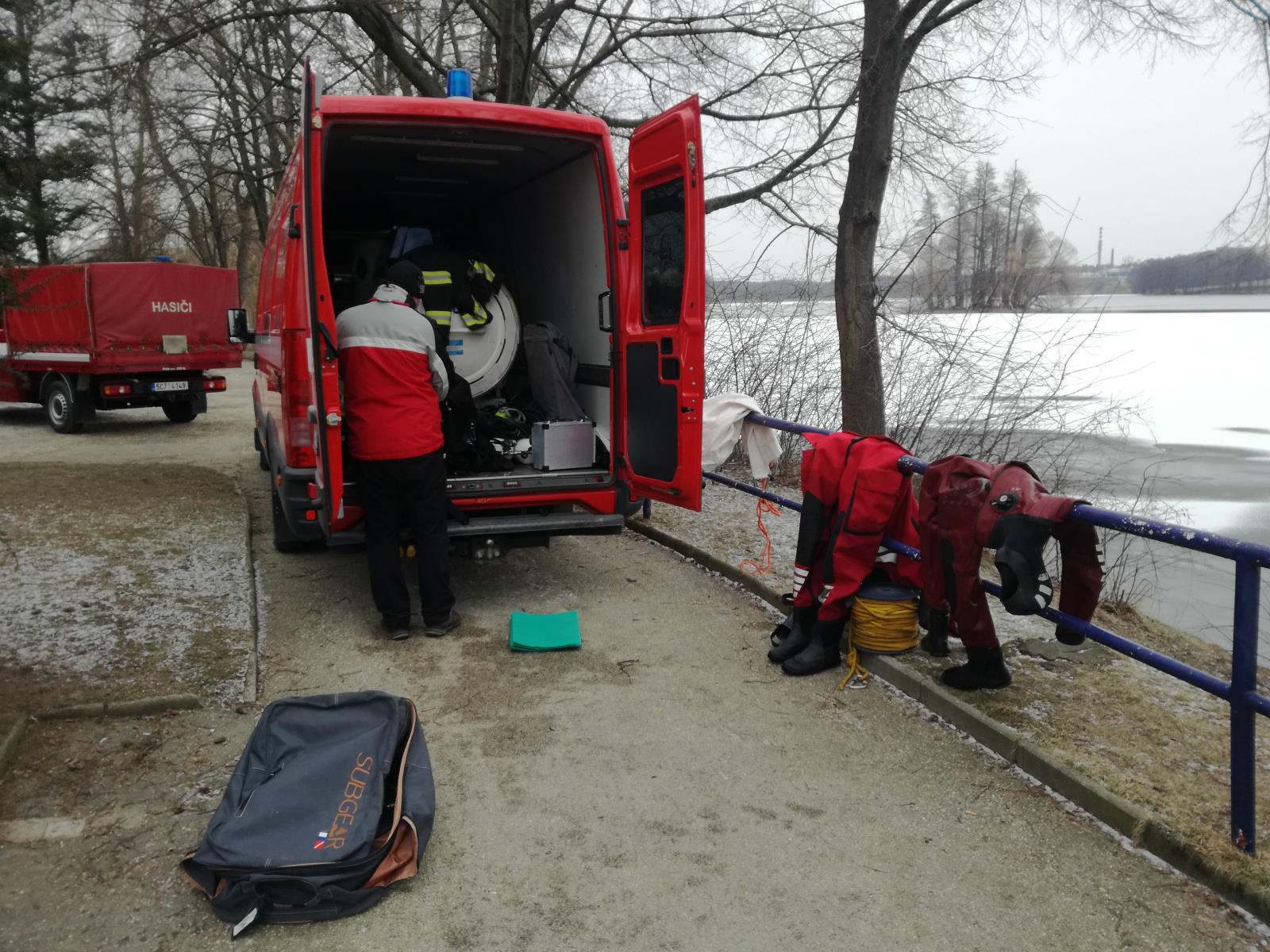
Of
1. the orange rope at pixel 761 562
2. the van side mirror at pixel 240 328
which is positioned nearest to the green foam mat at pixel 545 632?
the orange rope at pixel 761 562

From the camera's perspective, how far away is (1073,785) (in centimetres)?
342

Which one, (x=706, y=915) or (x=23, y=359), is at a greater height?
(x=23, y=359)

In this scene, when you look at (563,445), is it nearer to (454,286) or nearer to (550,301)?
(454,286)

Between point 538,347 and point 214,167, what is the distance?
60.1 feet

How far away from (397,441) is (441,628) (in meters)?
1.06

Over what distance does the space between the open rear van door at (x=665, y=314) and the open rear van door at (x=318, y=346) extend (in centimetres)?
172

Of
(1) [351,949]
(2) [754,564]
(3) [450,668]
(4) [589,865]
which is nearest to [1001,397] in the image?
(2) [754,564]

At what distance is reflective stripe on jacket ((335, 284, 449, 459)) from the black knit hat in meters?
0.24

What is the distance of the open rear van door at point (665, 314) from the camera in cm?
512

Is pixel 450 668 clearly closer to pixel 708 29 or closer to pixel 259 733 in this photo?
pixel 259 733

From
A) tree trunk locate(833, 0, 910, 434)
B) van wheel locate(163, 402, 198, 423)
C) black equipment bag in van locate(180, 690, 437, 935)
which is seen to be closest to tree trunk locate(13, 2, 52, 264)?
black equipment bag in van locate(180, 690, 437, 935)

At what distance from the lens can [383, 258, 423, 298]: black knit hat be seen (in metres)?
5.26

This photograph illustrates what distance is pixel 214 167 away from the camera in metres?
21.4

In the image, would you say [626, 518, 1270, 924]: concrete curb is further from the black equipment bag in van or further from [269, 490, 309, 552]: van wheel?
[269, 490, 309, 552]: van wheel
